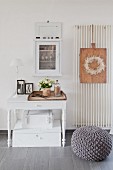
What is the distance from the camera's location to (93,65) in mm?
4270

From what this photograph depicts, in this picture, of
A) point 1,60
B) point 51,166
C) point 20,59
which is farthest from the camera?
point 1,60

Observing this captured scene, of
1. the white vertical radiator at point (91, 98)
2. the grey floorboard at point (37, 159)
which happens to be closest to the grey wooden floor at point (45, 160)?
the grey floorboard at point (37, 159)

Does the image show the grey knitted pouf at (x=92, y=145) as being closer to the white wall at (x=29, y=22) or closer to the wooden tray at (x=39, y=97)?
the wooden tray at (x=39, y=97)

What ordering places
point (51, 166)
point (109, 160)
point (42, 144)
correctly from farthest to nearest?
1. point (42, 144)
2. point (109, 160)
3. point (51, 166)

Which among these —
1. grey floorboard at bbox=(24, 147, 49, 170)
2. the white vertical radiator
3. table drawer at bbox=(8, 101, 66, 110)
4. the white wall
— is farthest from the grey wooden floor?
the white wall

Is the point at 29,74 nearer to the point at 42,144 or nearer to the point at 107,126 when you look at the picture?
the point at 42,144

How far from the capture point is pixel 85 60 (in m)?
4.27

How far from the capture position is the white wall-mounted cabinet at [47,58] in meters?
4.19

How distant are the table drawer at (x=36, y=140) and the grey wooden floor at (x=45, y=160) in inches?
4.3

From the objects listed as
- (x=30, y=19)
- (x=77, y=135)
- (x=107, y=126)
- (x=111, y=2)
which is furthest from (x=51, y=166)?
(x=111, y=2)

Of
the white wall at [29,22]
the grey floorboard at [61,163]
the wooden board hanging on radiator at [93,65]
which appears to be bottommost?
the grey floorboard at [61,163]

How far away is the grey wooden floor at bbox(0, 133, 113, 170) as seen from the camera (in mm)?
2883

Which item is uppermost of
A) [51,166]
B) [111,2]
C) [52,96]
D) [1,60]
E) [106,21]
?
[111,2]

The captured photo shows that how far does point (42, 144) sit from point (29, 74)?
1378mm
